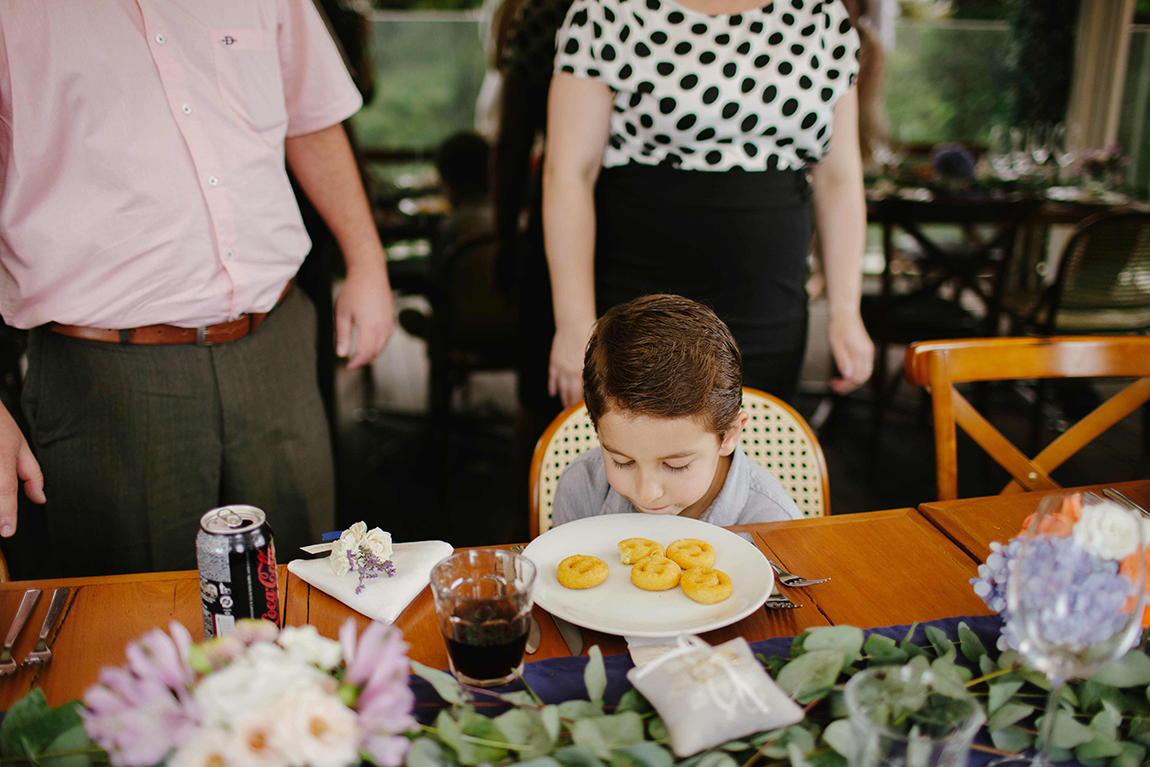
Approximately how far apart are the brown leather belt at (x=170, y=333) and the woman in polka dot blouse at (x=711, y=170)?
567 millimetres

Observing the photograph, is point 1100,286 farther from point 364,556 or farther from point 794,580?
point 364,556

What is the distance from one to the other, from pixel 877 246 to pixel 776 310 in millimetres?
4816

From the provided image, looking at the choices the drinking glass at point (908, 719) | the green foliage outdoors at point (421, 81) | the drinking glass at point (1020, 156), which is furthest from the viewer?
the green foliage outdoors at point (421, 81)

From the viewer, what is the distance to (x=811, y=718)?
0.80 metres

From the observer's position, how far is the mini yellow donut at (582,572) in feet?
3.30

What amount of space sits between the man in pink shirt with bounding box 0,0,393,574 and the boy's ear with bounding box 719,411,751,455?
76cm

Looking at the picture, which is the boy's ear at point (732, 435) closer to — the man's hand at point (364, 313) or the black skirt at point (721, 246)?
the black skirt at point (721, 246)

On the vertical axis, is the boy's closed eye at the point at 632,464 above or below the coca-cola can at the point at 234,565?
below

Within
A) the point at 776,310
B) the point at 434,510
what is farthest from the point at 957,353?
the point at 434,510

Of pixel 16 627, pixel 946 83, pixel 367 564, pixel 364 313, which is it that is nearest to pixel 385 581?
pixel 367 564

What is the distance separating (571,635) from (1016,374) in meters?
1.05

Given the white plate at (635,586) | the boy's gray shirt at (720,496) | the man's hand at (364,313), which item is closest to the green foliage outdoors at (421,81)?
the man's hand at (364,313)

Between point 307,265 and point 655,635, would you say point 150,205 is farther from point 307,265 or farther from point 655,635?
point 655,635

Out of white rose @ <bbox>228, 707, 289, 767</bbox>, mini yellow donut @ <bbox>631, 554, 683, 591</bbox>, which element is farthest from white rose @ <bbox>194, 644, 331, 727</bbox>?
mini yellow donut @ <bbox>631, 554, 683, 591</bbox>
